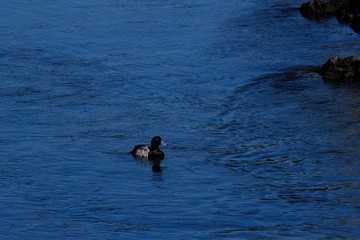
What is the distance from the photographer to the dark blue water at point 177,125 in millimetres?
17000

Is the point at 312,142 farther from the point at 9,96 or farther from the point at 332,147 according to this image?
the point at 9,96

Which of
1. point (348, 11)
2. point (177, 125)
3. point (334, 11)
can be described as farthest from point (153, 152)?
point (334, 11)

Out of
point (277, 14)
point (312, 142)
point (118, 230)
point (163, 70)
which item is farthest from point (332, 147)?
point (277, 14)

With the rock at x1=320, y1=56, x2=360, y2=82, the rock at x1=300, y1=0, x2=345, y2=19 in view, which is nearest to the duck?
the rock at x1=320, y1=56, x2=360, y2=82

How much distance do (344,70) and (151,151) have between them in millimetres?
8153

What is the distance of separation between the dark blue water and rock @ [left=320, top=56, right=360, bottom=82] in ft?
1.26

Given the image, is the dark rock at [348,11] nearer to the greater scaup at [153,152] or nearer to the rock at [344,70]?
the rock at [344,70]

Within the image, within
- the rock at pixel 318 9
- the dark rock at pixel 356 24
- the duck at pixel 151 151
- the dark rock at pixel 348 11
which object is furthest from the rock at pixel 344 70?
the rock at pixel 318 9

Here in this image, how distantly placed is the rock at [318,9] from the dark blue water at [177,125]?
767 mm

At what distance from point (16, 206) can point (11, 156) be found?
10.7 ft

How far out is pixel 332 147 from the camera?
20859 mm

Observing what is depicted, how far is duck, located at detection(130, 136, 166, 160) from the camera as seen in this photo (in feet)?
66.5

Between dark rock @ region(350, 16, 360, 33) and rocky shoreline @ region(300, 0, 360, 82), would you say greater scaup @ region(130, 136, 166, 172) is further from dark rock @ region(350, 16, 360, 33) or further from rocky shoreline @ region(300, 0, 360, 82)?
dark rock @ region(350, 16, 360, 33)

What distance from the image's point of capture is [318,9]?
3522 cm
